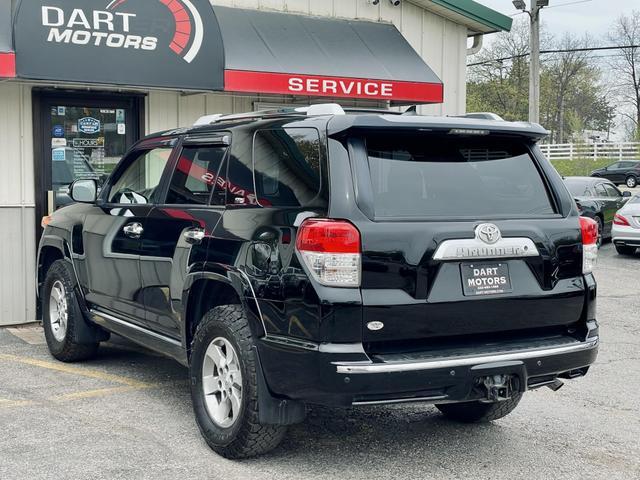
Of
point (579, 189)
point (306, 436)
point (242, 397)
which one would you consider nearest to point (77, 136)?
point (306, 436)

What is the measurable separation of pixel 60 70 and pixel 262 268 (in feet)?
15.7

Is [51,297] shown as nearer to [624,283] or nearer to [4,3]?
[4,3]

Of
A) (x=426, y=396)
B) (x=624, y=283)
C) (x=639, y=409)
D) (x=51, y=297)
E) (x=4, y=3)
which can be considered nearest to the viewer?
(x=426, y=396)

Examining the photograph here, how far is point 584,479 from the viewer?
4742mm

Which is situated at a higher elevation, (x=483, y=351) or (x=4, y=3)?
(x=4, y=3)

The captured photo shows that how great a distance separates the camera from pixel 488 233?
449 centimetres

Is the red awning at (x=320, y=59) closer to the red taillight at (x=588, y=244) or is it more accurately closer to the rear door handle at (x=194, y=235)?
the rear door handle at (x=194, y=235)

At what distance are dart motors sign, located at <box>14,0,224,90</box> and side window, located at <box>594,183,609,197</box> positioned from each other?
12.5 m

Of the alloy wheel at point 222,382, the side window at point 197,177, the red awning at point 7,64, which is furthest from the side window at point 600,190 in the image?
the alloy wheel at point 222,382

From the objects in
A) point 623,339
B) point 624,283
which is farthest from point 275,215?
point 624,283

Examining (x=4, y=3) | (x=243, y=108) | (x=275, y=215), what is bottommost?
(x=275, y=215)

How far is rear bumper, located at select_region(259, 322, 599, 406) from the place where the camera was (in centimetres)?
418

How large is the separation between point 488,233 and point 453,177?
1.28 ft

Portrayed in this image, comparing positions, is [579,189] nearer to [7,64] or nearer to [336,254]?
[7,64]
